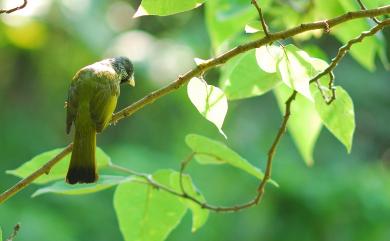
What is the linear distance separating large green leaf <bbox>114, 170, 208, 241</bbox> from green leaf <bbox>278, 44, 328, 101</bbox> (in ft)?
1.52

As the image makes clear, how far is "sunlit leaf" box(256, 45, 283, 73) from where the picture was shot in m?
1.30

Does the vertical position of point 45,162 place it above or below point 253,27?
below

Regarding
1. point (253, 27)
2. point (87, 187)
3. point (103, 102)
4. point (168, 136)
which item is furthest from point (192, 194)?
point (168, 136)

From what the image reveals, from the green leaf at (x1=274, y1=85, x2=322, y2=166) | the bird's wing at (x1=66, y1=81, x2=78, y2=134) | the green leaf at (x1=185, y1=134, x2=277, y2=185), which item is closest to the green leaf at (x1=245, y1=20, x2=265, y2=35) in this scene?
the green leaf at (x1=185, y1=134, x2=277, y2=185)

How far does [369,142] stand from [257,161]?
1963mm

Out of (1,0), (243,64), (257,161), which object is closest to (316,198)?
(257,161)

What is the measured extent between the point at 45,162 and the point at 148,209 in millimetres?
247

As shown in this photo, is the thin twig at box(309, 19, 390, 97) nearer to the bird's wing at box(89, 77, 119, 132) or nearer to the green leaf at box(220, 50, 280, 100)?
the green leaf at box(220, 50, 280, 100)

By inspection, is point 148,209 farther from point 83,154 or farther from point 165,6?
point 165,6

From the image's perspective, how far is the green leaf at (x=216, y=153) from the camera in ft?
5.17

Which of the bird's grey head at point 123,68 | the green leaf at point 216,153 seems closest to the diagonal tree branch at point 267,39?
the green leaf at point 216,153

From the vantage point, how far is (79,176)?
1.68 metres

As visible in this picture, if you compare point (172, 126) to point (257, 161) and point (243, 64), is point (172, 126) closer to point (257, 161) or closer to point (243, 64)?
point (257, 161)

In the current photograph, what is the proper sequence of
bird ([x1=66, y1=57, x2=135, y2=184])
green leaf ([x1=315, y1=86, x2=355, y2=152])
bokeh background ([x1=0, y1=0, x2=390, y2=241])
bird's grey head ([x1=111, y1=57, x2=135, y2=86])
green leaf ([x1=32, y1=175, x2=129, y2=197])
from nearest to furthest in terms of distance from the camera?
green leaf ([x1=315, y1=86, x2=355, y2=152]) < green leaf ([x1=32, y1=175, x2=129, y2=197]) < bird ([x1=66, y1=57, x2=135, y2=184]) < bird's grey head ([x1=111, y1=57, x2=135, y2=86]) < bokeh background ([x1=0, y1=0, x2=390, y2=241])
